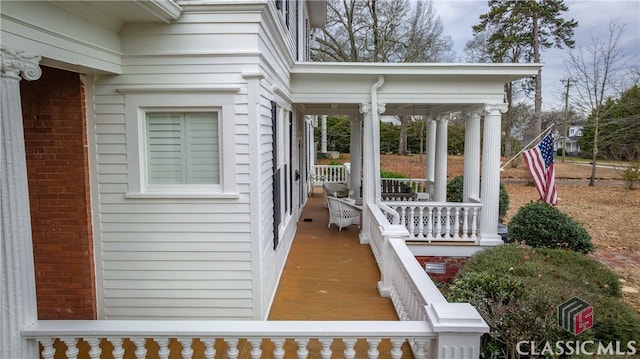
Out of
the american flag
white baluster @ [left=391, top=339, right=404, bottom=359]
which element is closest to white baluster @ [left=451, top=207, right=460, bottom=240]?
the american flag

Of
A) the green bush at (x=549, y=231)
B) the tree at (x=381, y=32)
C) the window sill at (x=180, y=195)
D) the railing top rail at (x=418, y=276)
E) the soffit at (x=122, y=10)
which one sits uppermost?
the tree at (x=381, y=32)

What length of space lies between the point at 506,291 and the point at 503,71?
4.32 meters

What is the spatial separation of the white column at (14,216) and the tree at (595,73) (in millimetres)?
22599

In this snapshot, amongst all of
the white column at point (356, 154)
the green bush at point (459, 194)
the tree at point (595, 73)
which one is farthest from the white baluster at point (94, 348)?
the tree at point (595, 73)

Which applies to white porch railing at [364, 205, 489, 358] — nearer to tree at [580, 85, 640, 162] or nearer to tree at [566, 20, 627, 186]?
tree at [566, 20, 627, 186]

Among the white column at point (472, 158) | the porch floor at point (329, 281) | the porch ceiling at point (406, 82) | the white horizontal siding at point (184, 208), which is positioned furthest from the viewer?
the white column at point (472, 158)

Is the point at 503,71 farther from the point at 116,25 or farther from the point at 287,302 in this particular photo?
the point at 116,25

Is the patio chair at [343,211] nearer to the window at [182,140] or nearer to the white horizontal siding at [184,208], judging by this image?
the white horizontal siding at [184,208]

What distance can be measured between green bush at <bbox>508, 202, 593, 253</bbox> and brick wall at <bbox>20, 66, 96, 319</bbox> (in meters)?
7.52

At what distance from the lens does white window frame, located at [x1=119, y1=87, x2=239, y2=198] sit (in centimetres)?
407

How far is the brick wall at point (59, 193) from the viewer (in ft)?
12.9

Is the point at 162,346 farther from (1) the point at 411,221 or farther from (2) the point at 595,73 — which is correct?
(2) the point at 595,73

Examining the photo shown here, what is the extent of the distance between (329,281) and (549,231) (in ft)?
15.6

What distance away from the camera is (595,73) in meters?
20.0
